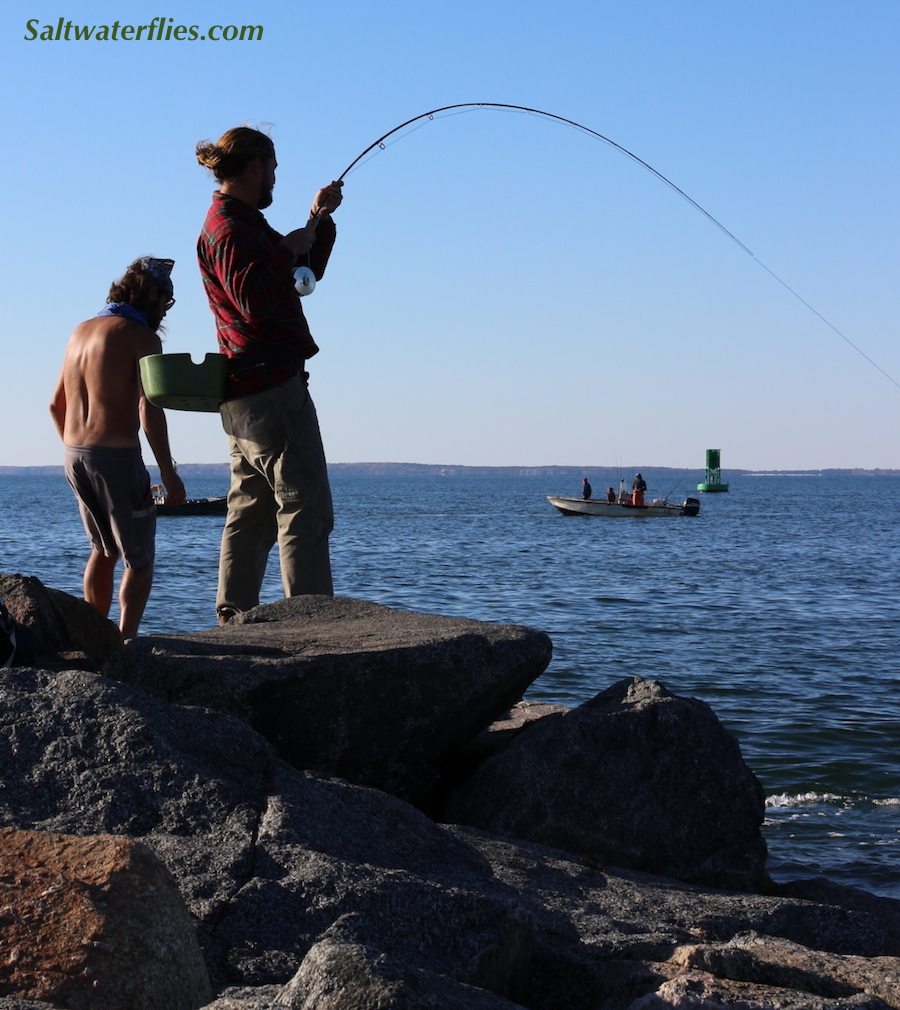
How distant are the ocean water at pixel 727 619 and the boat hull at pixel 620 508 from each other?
397 inches

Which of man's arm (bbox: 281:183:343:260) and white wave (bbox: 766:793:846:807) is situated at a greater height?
man's arm (bbox: 281:183:343:260)

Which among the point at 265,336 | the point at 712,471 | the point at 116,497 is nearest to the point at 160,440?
the point at 116,497

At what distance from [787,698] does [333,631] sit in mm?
7289

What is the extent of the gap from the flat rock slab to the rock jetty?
0.01 meters

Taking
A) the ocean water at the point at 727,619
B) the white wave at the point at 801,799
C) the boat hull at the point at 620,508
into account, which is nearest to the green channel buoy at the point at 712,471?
the boat hull at the point at 620,508

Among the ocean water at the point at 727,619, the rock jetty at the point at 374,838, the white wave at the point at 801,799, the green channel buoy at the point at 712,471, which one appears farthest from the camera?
the green channel buoy at the point at 712,471

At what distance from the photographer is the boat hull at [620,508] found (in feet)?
181

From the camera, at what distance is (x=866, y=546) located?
38.6 metres

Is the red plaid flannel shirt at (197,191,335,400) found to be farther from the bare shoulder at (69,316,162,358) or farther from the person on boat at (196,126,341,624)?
the bare shoulder at (69,316,162,358)

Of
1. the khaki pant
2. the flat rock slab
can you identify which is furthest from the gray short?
the flat rock slab

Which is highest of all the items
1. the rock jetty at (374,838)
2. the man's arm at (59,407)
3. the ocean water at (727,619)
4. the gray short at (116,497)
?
the man's arm at (59,407)

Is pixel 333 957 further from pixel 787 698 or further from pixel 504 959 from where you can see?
pixel 787 698

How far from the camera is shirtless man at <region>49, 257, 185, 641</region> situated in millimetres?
5223

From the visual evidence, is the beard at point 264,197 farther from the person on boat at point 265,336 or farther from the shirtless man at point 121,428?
the shirtless man at point 121,428
